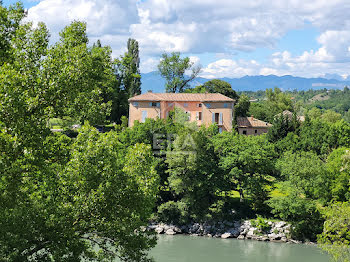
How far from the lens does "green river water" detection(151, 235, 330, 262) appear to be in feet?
93.9

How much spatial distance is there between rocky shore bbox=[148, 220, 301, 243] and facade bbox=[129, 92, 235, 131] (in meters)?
16.6

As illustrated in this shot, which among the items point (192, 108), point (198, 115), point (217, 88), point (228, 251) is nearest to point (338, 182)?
point (228, 251)

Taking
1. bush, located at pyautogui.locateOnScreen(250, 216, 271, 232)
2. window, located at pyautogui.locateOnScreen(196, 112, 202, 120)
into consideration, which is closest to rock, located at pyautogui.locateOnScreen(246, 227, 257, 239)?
bush, located at pyautogui.locateOnScreen(250, 216, 271, 232)

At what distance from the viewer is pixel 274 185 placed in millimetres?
39500

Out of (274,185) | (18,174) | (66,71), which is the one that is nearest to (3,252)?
(18,174)

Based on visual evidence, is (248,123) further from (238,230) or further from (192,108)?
(238,230)

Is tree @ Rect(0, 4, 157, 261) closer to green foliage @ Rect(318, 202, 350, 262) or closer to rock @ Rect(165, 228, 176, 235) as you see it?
green foliage @ Rect(318, 202, 350, 262)

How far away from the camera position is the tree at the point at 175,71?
6288 cm

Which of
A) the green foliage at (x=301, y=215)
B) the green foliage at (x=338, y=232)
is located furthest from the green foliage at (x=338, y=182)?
the green foliage at (x=338, y=232)

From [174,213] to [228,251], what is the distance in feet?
21.1

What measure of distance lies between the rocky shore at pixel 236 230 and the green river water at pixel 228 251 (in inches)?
26.1

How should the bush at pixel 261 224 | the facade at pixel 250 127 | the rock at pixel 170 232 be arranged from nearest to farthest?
Result: the bush at pixel 261 224 → the rock at pixel 170 232 → the facade at pixel 250 127

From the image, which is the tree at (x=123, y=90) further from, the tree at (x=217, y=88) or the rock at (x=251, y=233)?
the rock at (x=251, y=233)

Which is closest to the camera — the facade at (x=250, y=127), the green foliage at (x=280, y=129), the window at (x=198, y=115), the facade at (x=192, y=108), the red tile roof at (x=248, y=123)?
the green foliage at (x=280, y=129)
